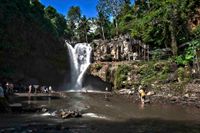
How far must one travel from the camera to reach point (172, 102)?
3250 centimetres

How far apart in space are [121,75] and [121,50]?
11530 mm

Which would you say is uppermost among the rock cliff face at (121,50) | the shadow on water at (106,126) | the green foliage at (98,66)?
the rock cliff face at (121,50)

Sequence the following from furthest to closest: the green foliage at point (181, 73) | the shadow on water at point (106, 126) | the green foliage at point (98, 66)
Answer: the green foliage at point (98, 66) → the green foliage at point (181, 73) → the shadow on water at point (106, 126)

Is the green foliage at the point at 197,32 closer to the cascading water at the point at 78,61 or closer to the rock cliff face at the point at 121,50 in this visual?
the rock cliff face at the point at 121,50

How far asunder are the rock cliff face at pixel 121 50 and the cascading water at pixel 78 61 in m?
1.94

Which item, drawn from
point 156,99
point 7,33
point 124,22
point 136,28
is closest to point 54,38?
point 7,33

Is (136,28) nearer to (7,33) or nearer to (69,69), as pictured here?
(69,69)

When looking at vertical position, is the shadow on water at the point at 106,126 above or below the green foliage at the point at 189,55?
below

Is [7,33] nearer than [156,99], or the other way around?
[156,99]

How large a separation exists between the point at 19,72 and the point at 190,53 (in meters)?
A: 26.1

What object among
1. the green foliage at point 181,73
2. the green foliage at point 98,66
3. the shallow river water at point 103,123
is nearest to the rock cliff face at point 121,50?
the green foliage at point 98,66

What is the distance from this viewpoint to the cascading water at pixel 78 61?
5612cm

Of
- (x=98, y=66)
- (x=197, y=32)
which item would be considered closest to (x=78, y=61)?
(x=98, y=66)

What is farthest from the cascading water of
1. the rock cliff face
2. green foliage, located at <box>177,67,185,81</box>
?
green foliage, located at <box>177,67,185,81</box>
